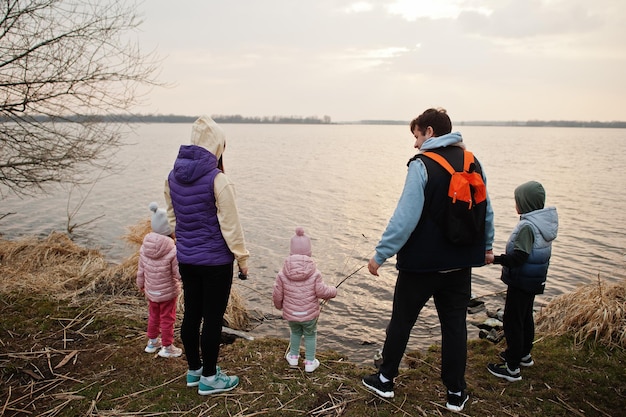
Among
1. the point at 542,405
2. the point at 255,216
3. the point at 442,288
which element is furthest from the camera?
the point at 255,216

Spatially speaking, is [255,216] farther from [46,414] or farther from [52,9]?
[46,414]

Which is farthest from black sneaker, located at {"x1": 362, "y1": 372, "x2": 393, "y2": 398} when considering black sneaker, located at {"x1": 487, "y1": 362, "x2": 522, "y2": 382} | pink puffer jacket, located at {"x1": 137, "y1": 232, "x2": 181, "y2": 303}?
pink puffer jacket, located at {"x1": 137, "y1": 232, "x2": 181, "y2": 303}

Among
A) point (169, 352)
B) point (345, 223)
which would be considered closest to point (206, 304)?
point (169, 352)

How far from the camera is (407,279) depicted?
3.68 meters

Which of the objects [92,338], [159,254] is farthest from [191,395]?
[92,338]

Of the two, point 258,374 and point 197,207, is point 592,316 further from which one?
point 197,207

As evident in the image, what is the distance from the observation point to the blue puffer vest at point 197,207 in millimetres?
3551

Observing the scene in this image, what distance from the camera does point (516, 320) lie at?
168 inches

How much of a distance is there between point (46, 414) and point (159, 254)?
1673 millimetres

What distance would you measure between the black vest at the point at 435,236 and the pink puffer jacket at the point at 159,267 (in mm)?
2499

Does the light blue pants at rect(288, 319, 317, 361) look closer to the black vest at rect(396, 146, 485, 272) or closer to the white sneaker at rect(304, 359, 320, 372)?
the white sneaker at rect(304, 359, 320, 372)

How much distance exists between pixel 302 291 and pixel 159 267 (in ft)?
5.13

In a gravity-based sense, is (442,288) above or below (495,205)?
above

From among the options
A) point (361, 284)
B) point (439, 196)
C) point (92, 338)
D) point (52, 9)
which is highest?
point (52, 9)
